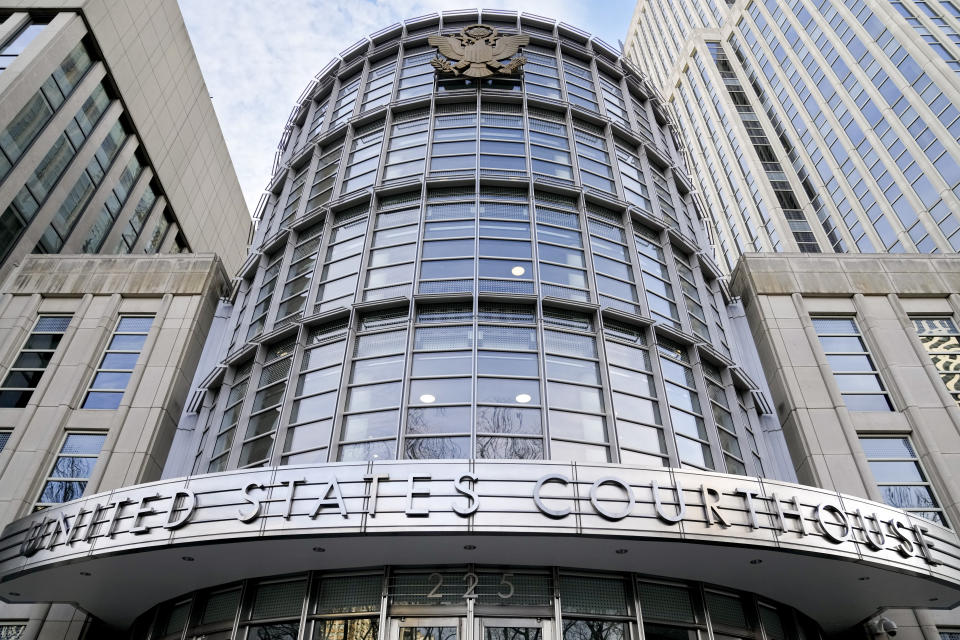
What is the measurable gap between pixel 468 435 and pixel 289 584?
5.46 m

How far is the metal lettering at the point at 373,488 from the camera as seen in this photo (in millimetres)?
13945

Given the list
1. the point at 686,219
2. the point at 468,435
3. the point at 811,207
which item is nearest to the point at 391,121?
the point at 686,219

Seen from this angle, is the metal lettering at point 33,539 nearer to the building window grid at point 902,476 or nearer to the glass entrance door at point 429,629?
the glass entrance door at point 429,629

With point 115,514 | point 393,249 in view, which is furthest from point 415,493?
point 393,249

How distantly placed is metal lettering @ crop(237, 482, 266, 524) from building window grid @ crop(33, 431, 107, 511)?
9713 millimetres

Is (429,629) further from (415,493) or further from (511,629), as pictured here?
(415,493)

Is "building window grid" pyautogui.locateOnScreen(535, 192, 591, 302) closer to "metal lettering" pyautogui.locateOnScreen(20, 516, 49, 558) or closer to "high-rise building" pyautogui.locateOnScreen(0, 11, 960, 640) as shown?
"high-rise building" pyautogui.locateOnScreen(0, 11, 960, 640)

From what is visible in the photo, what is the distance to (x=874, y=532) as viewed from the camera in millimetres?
15109

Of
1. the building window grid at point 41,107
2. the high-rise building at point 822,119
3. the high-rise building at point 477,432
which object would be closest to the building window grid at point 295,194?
the high-rise building at point 477,432

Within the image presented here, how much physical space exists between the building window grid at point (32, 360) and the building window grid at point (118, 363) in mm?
2006

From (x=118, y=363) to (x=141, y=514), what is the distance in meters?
11.6

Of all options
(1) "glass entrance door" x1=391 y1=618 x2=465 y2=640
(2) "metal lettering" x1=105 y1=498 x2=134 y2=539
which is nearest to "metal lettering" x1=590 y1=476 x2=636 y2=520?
(1) "glass entrance door" x1=391 y1=618 x2=465 y2=640

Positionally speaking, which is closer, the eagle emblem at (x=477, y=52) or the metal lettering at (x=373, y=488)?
the metal lettering at (x=373, y=488)

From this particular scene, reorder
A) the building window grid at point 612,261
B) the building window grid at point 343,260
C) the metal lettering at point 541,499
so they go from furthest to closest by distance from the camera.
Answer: the building window grid at point 343,260 < the building window grid at point 612,261 < the metal lettering at point 541,499
